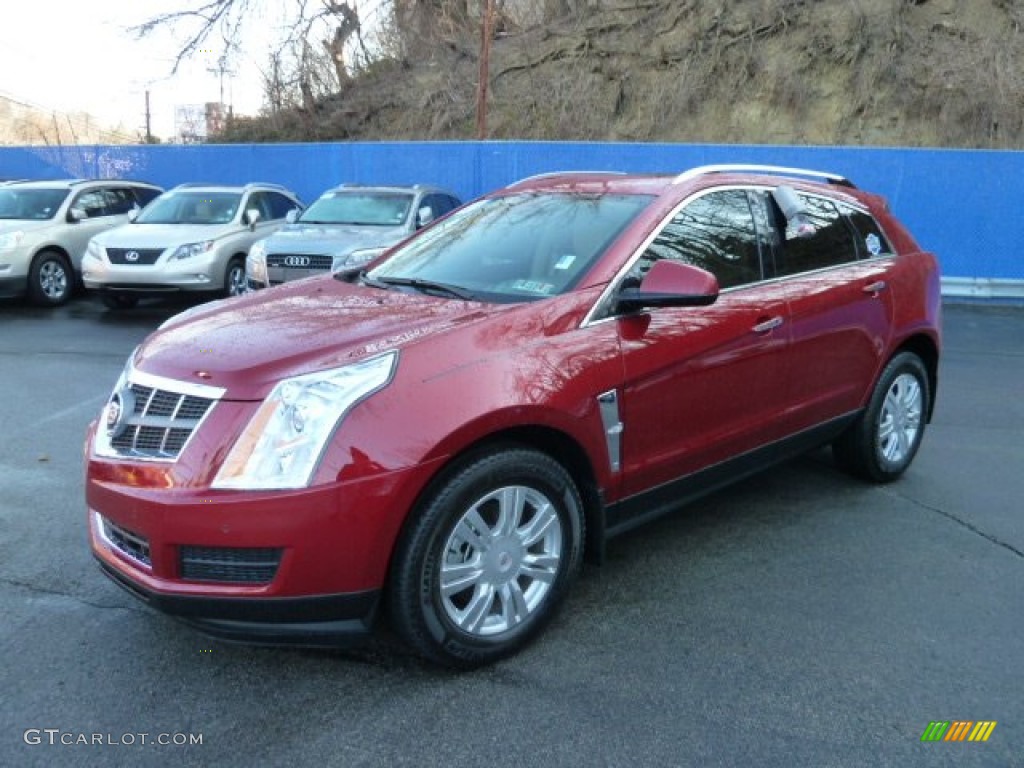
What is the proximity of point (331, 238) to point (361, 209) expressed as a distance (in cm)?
111

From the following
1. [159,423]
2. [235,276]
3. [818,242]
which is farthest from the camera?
[235,276]

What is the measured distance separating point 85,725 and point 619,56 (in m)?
22.3

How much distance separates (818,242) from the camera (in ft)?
15.6

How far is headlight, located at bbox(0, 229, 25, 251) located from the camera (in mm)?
11531

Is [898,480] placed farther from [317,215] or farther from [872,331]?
[317,215]

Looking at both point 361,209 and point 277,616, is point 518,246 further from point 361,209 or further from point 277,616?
point 361,209

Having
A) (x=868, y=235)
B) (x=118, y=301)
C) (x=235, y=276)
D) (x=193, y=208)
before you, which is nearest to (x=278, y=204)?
(x=193, y=208)

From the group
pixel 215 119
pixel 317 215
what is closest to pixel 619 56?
pixel 317 215

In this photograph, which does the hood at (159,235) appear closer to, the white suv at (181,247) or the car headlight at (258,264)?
the white suv at (181,247)

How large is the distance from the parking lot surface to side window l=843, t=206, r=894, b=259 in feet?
4.66

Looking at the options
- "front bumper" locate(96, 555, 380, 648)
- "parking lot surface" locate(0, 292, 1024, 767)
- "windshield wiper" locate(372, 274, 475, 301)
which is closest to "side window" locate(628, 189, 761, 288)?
"windshield wiper" locate(372, 274, 475, 301)

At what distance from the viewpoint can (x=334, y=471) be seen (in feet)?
9.21

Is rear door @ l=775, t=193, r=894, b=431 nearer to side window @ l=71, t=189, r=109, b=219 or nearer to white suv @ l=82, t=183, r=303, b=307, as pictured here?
white suv @ l=82, t=183, r=303, b=307

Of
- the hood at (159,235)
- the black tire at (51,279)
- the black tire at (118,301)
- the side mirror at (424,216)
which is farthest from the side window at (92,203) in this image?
the side mirror at (424,216)
